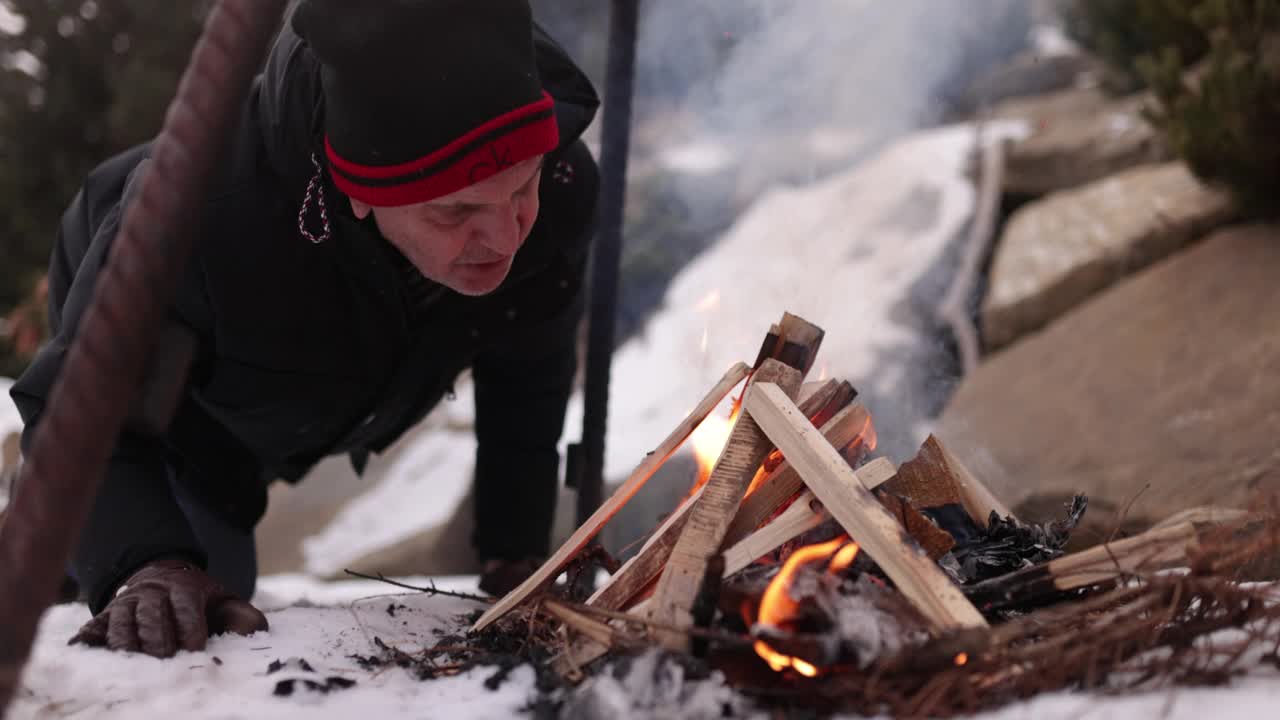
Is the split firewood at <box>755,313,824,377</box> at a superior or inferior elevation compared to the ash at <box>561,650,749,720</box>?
superior

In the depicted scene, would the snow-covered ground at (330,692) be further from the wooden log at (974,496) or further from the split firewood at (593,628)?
the wooden log at (974,496)

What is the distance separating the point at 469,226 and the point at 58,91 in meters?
9.81

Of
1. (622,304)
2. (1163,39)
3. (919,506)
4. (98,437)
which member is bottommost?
(622,304)

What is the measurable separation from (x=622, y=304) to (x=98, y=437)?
19.7 feet

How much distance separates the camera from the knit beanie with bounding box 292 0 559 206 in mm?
1701

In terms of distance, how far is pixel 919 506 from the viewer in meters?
1.92

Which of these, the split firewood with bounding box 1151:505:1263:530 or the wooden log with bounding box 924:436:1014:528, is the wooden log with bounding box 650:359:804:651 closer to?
the wooden log with bounding box 924:436:1014:528

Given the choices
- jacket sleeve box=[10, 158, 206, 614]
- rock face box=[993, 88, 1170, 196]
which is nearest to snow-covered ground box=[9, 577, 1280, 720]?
jacket sleeve box=[10, 158, 206, 614]

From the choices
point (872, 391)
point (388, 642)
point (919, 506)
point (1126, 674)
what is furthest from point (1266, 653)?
point (872, 391)

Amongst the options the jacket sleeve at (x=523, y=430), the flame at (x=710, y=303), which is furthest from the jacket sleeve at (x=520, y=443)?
the flame at (x=710, y=303)

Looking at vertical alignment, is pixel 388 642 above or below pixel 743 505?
below

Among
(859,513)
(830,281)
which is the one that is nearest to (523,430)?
(859,513)

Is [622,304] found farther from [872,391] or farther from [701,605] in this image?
[701,605]

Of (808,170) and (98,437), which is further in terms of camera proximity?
(808,170)
